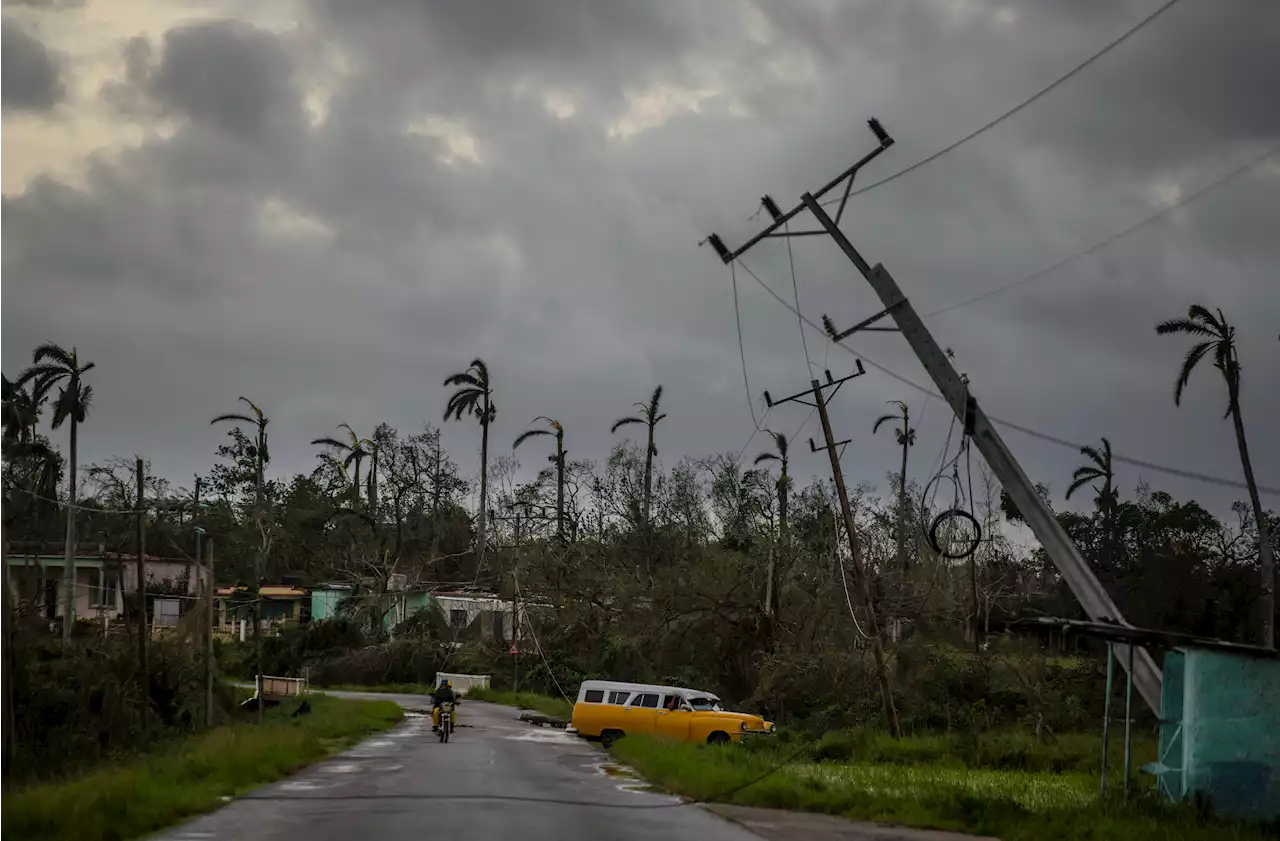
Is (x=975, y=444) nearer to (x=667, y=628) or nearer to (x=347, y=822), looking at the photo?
(x=347, y=822)

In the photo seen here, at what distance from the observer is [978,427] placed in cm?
2145

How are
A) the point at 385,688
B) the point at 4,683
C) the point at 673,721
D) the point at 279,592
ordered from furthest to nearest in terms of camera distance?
the point at 279,592, the point at 385,688, the point at 673,721, the point at 4,683

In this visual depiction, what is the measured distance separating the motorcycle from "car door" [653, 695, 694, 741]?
5600 millimetres

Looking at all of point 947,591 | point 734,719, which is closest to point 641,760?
point 734,719

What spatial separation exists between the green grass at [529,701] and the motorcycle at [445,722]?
489 inches

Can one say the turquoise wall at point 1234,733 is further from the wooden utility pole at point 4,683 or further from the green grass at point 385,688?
the green grass at point 385,688

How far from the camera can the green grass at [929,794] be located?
16.4 m

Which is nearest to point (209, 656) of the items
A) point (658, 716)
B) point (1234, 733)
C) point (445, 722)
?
point (445, 722)

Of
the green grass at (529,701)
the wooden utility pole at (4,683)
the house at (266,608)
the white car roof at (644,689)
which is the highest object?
the wooden utility pole at (4,683)

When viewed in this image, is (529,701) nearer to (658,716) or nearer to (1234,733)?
(658,716)

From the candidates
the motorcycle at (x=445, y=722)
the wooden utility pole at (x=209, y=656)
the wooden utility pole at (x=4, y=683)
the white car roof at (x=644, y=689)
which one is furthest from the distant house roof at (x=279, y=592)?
the wooden utility pole at (x=4, y=683)

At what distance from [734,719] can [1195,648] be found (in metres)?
18.6

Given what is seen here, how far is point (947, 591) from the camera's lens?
51.7m

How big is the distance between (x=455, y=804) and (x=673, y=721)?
55.3ft
